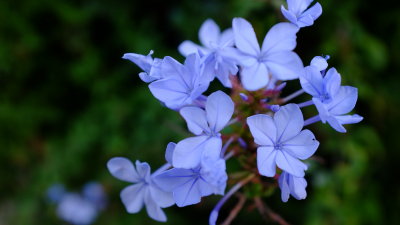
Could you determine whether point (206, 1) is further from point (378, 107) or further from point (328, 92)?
point (328, 92)

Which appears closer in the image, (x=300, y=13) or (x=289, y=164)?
(x=289, y=164)

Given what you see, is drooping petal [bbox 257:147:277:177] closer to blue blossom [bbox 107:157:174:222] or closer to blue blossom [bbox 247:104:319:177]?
blue blossom [bbox 247:104:319:177]

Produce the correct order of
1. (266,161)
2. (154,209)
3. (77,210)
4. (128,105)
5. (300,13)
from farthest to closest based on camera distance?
(77,210) < (128,105) < (154,209) < (300,13) < (266,161)

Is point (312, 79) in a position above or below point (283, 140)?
above

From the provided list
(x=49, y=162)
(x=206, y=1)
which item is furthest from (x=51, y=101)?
(x=206, y=1)

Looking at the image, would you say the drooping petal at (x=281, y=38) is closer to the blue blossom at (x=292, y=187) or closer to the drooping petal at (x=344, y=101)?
the drooping petal at (x=344, y=101)

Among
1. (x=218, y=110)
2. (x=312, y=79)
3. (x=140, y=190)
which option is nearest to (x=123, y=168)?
(x=140, y=190)

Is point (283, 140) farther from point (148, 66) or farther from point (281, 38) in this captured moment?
point (148, 66)

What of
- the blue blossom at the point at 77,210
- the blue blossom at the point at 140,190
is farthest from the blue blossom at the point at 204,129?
the blue blossom at the point at 77,210
